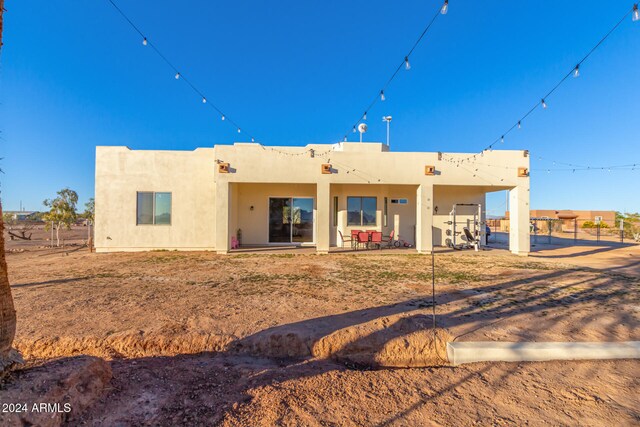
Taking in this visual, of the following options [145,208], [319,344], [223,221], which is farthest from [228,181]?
[319,344]

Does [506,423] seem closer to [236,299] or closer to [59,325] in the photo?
[236,299]

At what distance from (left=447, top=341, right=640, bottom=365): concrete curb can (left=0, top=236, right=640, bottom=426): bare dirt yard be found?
95 mm

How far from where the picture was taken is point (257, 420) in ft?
7.54

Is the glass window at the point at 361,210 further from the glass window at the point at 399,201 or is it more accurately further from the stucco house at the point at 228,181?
the stucco house at the point at 228,181

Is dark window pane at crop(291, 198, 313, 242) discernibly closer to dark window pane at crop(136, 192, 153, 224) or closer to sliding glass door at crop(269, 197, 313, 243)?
sliding glass door at crop(269, 197, 313, 243)

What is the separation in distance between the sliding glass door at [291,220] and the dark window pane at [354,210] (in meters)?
1.74

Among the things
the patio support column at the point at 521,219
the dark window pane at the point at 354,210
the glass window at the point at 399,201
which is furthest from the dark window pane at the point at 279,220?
the patio support column at the point at 521,219

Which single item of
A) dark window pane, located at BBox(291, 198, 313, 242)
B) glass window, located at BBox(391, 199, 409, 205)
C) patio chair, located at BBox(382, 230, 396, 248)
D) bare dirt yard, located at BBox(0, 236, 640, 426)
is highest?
glass window, located at BBox(391, 199, 409, 205)

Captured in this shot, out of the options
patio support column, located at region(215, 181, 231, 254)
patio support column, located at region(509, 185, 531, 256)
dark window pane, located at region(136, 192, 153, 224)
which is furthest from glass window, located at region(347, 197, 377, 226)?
dark window pane, located at region(136, 192, 153, 224)

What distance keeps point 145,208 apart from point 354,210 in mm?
8704

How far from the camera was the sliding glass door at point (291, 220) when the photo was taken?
1279cm

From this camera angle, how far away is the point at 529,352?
10.9ft

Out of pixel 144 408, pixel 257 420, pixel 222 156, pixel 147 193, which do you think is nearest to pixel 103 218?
pixel 147 193

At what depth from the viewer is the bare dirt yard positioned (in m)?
2.44
